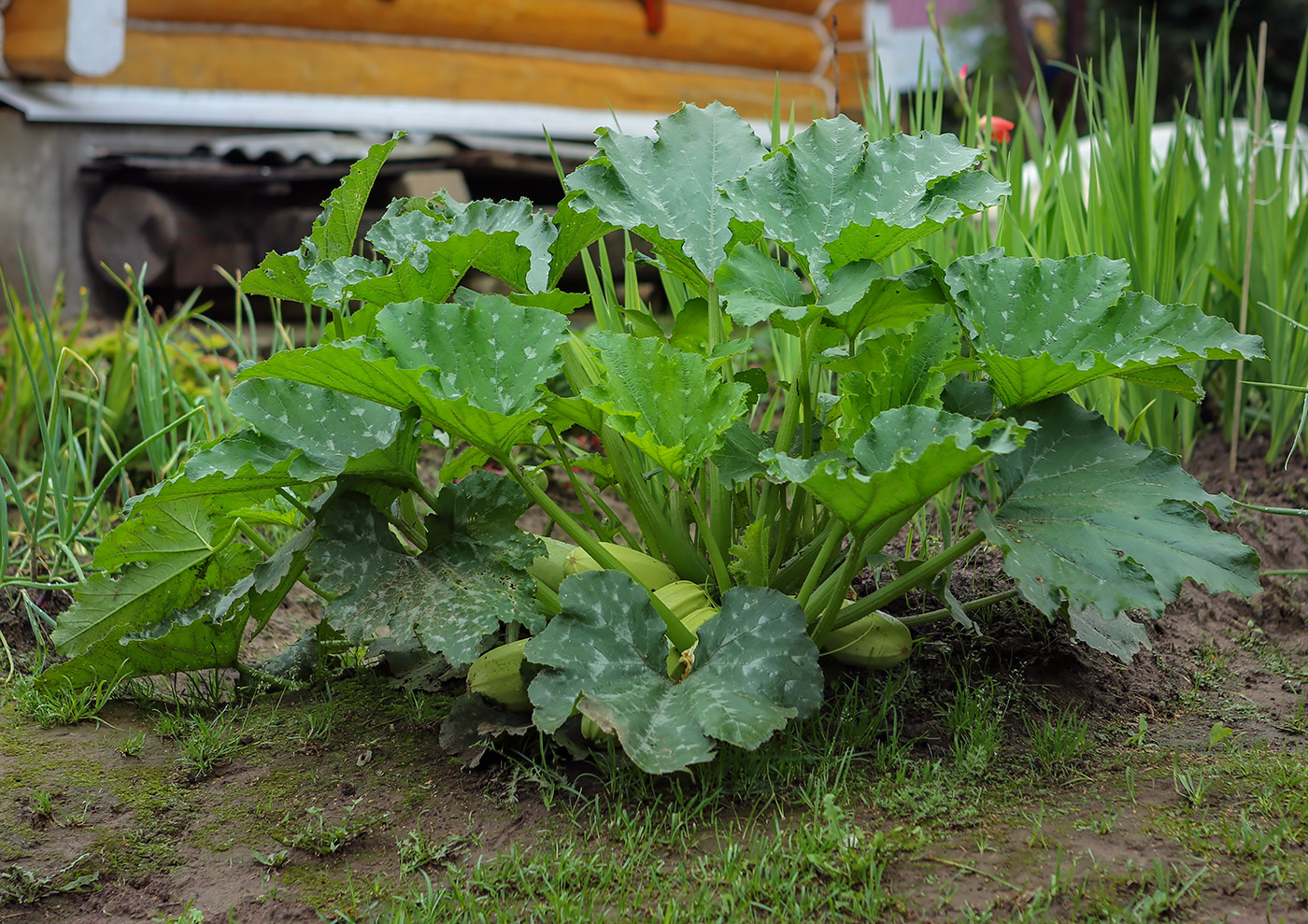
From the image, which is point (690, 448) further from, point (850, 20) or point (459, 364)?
point (850, 20)

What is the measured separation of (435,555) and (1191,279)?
1.59 meters

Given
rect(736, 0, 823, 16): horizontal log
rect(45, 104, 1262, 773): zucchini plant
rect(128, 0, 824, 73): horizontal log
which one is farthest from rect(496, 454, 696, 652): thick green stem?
rect(736, 0, 823, 16): horizontal log

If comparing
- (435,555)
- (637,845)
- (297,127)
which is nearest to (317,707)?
(435,555)

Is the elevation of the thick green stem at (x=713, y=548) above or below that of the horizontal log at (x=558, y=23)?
below

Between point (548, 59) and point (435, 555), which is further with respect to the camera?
point (548, 59)

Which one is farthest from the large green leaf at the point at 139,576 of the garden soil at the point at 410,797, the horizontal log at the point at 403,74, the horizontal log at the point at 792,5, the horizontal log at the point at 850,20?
the horizontal log at the point at 850,20

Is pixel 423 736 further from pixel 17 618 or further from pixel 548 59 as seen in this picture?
pixel 548 59

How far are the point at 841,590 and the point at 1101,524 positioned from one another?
1.02 ft

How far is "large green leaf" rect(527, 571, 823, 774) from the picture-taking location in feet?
3.57

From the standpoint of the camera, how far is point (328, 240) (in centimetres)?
142

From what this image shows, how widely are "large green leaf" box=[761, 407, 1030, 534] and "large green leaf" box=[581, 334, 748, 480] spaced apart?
0.10 m

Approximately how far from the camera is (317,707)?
1.49 meters

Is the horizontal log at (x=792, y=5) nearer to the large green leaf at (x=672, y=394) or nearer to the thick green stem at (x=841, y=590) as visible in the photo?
the large green leaf at (x=672, y=394)

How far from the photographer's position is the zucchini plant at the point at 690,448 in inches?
44.1
